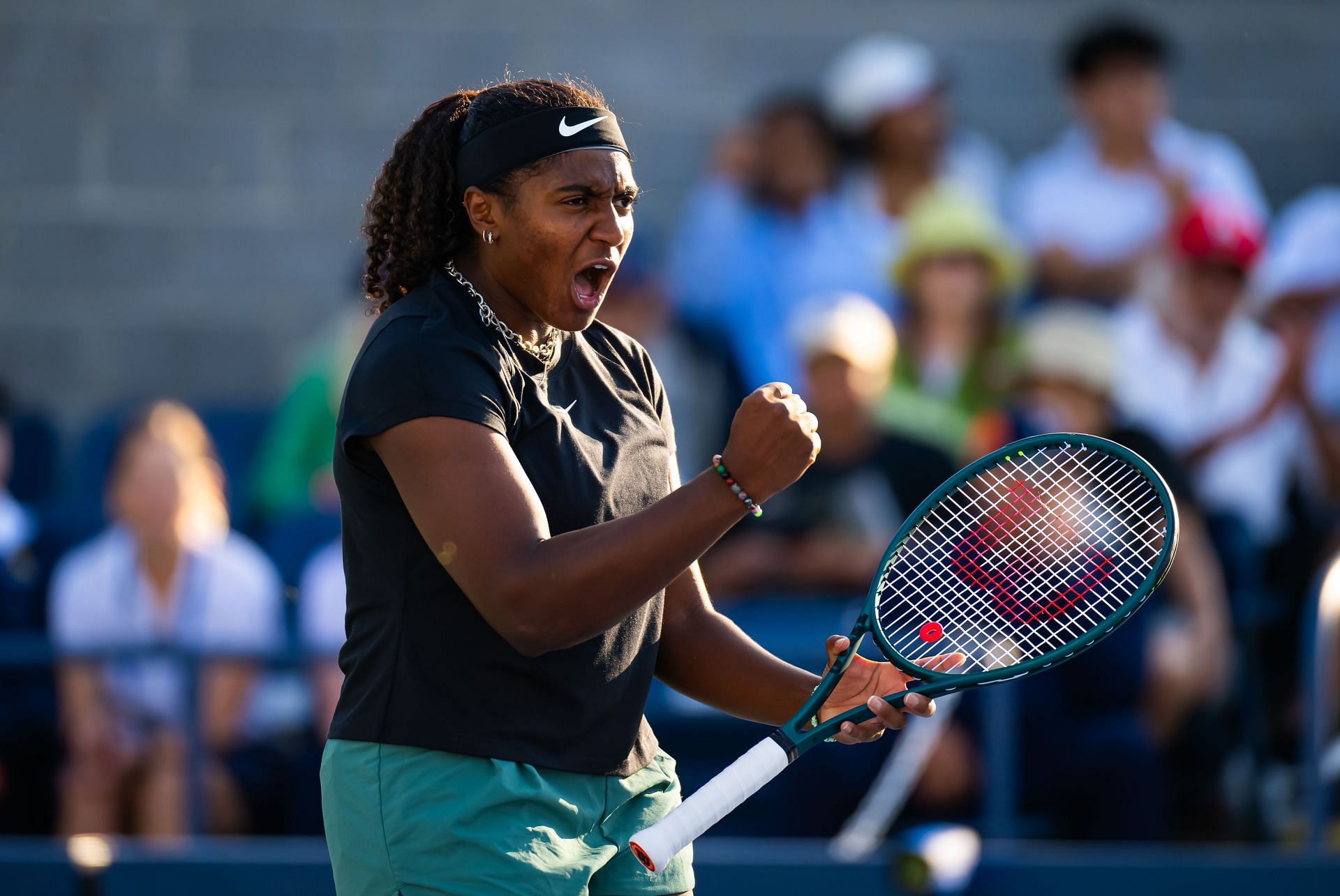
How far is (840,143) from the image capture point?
21.4 feet

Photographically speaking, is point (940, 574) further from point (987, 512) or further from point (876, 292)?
point (876, 292)

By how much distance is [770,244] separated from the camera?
6395 mm

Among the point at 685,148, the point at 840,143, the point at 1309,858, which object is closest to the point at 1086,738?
the point at 1309,858

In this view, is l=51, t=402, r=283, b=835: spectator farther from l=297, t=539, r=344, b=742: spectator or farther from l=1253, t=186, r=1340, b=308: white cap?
l=1253, t=186, r=1340, b=308: white cap

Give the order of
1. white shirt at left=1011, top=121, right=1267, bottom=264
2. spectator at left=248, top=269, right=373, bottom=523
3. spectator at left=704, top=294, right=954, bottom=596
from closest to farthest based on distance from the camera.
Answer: spectator at left=704, top=294, right=954, bottom=596 → spectator at left=248, top=269, right=373, bottom=523 → white shirt at left=1011, top=121, right=1267, bottom=264

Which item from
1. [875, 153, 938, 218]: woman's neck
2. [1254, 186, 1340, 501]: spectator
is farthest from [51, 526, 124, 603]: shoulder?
[1254, 186, 1340, 501]: spectator

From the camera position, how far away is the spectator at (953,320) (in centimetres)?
582

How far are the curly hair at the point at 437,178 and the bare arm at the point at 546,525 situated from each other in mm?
333

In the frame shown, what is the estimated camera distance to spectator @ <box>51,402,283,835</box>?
4.71m

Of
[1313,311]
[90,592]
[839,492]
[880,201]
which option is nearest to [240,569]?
[90,592]

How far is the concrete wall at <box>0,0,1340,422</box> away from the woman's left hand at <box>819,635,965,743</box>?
4.81 m

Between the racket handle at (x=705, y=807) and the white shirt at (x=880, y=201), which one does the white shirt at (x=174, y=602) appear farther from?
the racket handle at (x=705, y=807)

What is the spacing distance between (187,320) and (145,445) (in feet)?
6.09

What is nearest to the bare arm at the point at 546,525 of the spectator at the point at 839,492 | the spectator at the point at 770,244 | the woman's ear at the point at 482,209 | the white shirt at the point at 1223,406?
the woman's ear at the point at 482,209
